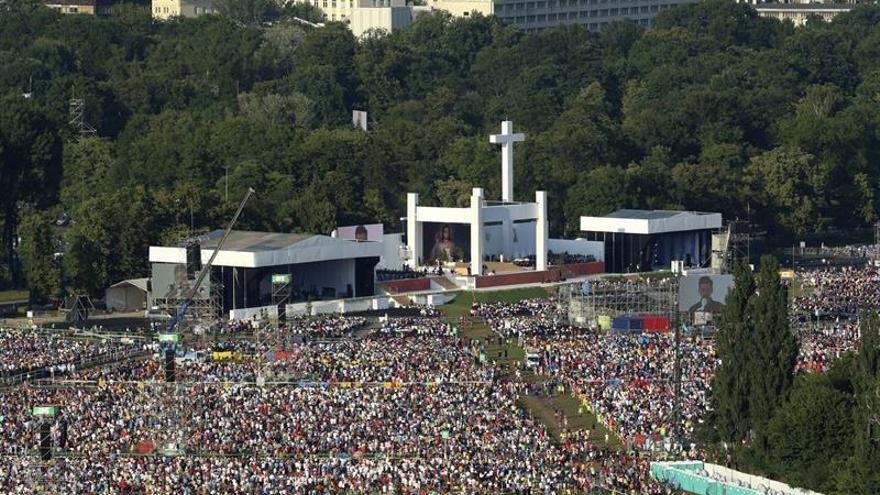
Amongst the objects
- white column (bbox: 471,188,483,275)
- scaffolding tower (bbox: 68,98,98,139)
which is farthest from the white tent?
scaffolding tower (bbox: 68,98,98,139)

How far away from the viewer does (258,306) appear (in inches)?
4141

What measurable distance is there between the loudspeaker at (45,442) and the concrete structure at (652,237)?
172ft

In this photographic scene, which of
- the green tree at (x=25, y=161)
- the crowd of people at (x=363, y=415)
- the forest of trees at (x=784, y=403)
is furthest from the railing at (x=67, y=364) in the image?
the green tree at (x=25, y=161)

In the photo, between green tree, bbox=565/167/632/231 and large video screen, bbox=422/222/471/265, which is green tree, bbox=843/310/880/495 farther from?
green tree, bbox=565/167/632/231

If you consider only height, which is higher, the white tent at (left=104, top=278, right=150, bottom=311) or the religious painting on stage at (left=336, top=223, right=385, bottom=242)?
the religious painting on stage at (left=336, top=223, right=385, bottom=242)

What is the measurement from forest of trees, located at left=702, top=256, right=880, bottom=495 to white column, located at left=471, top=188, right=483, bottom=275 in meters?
40.2

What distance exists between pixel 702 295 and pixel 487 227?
22.4 metres

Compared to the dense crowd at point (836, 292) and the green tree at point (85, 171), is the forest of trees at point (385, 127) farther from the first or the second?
the dense crowd at point (836, 292)

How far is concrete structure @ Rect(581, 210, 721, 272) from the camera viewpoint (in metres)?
122

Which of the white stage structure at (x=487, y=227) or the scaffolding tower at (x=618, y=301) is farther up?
the white stage structure at (x=487, y=227)

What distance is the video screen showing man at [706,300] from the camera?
100 meters

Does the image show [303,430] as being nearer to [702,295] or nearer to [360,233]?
[702,295]

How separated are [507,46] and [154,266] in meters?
93.2

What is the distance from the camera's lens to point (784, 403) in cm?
7094
